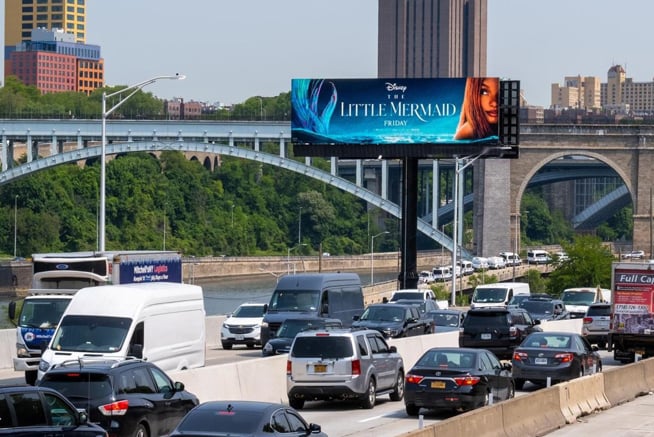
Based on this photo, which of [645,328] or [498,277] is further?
[498,277]

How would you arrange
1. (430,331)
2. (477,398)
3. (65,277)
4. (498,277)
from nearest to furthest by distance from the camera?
(477,398) → (65,277) → (430,331) → (498,277)

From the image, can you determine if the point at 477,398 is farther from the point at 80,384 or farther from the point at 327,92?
the point at 327,92

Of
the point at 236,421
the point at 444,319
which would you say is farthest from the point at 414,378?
the point at 444,319

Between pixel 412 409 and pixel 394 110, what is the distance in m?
38.8

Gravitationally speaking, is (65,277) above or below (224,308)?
above

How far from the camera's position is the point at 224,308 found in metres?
97.2

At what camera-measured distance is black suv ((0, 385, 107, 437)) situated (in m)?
16.2

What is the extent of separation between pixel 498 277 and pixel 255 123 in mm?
21317

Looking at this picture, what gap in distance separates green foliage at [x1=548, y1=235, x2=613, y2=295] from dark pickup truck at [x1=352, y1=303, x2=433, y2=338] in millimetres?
57522

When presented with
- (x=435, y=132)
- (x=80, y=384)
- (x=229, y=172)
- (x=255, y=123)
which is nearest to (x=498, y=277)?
(x=255, y=123)

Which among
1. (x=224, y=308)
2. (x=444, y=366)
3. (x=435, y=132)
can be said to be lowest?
(x=224, y=308)

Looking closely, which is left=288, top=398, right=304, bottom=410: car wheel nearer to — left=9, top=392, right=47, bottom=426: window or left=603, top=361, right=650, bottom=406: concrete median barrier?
left=603, top=361, right=650, bottom=406: concrete median barrier

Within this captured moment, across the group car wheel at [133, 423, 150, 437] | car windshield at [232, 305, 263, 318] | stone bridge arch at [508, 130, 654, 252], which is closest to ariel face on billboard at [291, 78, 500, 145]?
car windshield at [232, 305, 263, 318]

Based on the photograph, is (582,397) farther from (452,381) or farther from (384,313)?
(384,313)
